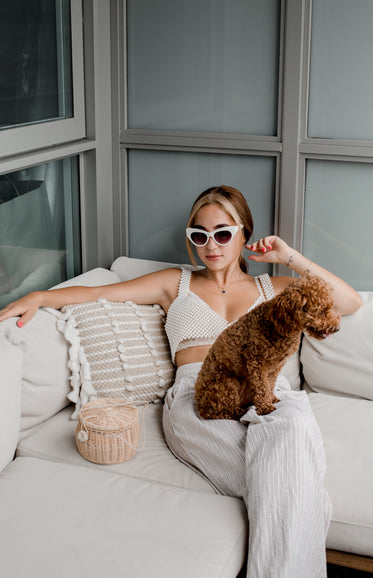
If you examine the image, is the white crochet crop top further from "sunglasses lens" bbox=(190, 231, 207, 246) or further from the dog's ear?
the dog's ear

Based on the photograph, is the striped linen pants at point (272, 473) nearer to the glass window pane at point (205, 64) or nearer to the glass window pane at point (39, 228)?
the glass window pane at point (39, 228)

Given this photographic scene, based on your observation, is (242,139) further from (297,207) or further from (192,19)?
(192,19)

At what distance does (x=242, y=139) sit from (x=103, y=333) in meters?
1.03

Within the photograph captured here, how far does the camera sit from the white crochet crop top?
2293 millimetres

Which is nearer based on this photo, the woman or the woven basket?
the woman

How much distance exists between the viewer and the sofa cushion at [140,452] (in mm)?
1929

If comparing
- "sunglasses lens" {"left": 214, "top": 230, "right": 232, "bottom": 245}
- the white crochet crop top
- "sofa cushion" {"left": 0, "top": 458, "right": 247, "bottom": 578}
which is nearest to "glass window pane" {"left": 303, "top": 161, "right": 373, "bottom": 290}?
the white crochet crop top

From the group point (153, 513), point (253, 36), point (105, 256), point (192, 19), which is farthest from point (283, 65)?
point (153, 513)

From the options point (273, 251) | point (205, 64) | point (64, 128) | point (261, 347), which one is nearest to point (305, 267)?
point (273, 251)

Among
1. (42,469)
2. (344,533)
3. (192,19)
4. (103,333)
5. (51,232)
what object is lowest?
(344,533)

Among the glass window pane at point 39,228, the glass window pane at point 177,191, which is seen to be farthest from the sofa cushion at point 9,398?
the glass window pane at point 177,191

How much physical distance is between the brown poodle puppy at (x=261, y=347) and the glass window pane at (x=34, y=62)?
45.1 inches

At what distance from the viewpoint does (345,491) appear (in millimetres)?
1835

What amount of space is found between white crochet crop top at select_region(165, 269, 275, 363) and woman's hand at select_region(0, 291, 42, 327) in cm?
49
